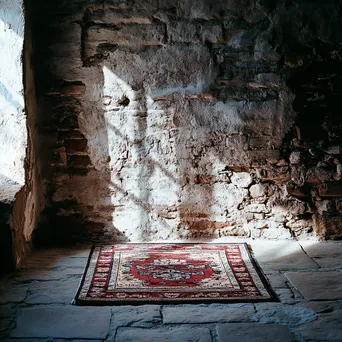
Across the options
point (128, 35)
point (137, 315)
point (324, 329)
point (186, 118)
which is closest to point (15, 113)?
point (128, 35)

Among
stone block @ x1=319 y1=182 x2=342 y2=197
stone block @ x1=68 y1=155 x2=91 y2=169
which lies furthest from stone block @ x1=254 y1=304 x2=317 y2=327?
stone block @ x1=68 y1=155 x2=91 y2=169

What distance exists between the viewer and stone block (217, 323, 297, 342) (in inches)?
80.2

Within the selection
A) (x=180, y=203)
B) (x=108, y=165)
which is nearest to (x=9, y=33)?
(x=108, y=165)

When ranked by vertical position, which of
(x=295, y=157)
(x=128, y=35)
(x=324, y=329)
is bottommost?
(x=324, y=329)

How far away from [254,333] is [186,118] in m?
1.78

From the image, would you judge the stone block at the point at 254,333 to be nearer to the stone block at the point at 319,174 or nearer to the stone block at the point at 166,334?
the stone block at the point at 166,334

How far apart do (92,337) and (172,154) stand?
1.72 metres

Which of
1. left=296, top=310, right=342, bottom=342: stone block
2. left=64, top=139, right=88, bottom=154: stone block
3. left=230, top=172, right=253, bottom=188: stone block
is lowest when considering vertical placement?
left=296, top=310, right=342, bottom=342: stone block

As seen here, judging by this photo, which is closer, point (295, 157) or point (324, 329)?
point (324, 329)

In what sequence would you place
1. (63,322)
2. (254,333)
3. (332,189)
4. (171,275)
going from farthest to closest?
(332,189)
(171,275)
(63,322)
(254,333)

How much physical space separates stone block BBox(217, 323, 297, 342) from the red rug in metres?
0.30

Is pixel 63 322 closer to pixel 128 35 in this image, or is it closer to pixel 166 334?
pixel 166 334

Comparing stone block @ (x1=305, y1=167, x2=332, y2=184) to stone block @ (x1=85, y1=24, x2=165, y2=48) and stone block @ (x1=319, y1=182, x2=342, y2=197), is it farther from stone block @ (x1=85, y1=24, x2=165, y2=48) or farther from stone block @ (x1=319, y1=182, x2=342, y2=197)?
stone block @ (x1=85, y1=24, x2=165, y2=48)

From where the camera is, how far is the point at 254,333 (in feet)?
6.86
